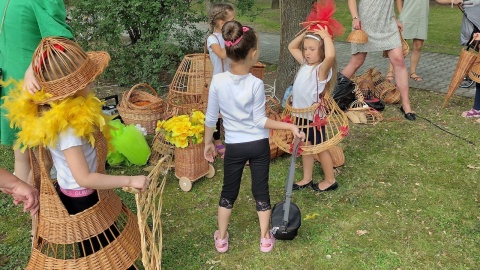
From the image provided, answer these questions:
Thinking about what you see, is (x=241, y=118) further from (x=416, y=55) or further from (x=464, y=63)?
(x=416, y=55)

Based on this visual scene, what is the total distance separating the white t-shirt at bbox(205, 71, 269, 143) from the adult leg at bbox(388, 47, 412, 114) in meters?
3.10

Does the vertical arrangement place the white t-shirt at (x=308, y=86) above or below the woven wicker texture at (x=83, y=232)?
above

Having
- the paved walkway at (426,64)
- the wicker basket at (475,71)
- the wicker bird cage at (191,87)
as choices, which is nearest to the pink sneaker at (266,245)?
the wicker bird cage at (191,87)

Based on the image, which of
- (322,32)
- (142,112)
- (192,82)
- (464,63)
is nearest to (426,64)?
(464,63)

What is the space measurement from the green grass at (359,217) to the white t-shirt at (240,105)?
2.96 ft

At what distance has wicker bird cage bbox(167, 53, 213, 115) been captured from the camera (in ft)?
15.3

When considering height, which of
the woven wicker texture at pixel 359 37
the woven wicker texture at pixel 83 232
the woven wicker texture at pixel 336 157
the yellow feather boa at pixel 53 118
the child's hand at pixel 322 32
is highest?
the child's hand at pixel 322 32

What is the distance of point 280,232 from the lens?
124 inches

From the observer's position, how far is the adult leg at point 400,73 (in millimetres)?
5277

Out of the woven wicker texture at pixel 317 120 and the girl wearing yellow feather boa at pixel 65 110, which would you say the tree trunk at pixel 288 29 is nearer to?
the woven wicker texture at pixel 317 120

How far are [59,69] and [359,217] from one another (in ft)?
8.19

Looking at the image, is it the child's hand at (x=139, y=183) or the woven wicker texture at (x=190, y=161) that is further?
the woven wicker texture at (x=190, y=161)

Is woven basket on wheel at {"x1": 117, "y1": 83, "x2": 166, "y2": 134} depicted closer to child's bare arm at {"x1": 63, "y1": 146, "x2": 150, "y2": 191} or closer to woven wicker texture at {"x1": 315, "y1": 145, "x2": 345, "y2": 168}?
woven wicker texture at {"x1": 315, "y1": 145, "x2": 345, "y2": 168}

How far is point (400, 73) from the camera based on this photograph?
539cm
